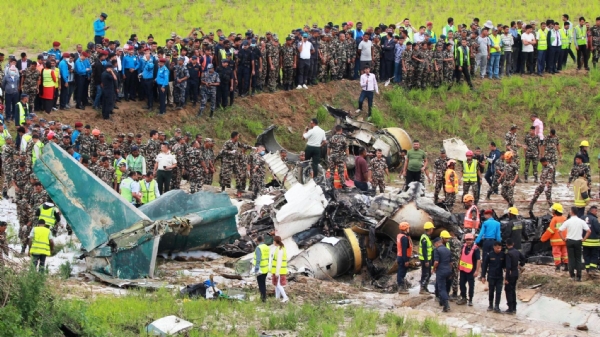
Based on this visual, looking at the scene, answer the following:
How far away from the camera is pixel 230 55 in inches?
1097

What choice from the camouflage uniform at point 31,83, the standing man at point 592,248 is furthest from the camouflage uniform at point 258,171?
the standing man at point 592,248

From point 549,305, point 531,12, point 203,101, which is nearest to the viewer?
point 549,305

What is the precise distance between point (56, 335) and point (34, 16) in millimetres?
27415

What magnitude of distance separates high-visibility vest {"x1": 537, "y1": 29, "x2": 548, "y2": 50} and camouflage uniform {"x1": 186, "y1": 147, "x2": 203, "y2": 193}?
46.3 ft

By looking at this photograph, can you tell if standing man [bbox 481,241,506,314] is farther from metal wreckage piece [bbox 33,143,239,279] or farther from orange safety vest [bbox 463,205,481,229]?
metal wreckage piece [bbox 33,143,239,279]

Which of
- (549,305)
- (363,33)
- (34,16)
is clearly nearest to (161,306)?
(549,305)

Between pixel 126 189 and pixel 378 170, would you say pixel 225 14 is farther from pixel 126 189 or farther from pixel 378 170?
pixel 126 189

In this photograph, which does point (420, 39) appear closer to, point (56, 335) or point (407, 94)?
point (407, 94)

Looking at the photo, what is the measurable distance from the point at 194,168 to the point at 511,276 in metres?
8.61

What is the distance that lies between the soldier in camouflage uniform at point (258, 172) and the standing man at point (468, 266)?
22.9 ft

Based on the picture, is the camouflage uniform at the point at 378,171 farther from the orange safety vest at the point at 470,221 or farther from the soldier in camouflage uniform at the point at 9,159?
the soldier in camouflage uniform at the point at 9,159

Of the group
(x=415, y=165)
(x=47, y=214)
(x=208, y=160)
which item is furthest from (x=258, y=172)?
(x=47, y=214)

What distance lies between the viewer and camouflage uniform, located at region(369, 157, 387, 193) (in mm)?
24344

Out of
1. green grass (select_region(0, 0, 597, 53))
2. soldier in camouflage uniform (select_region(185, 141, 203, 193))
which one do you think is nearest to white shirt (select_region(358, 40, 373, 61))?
soldier in camouflage uniform (select_region(185, 141, 203, 193))
